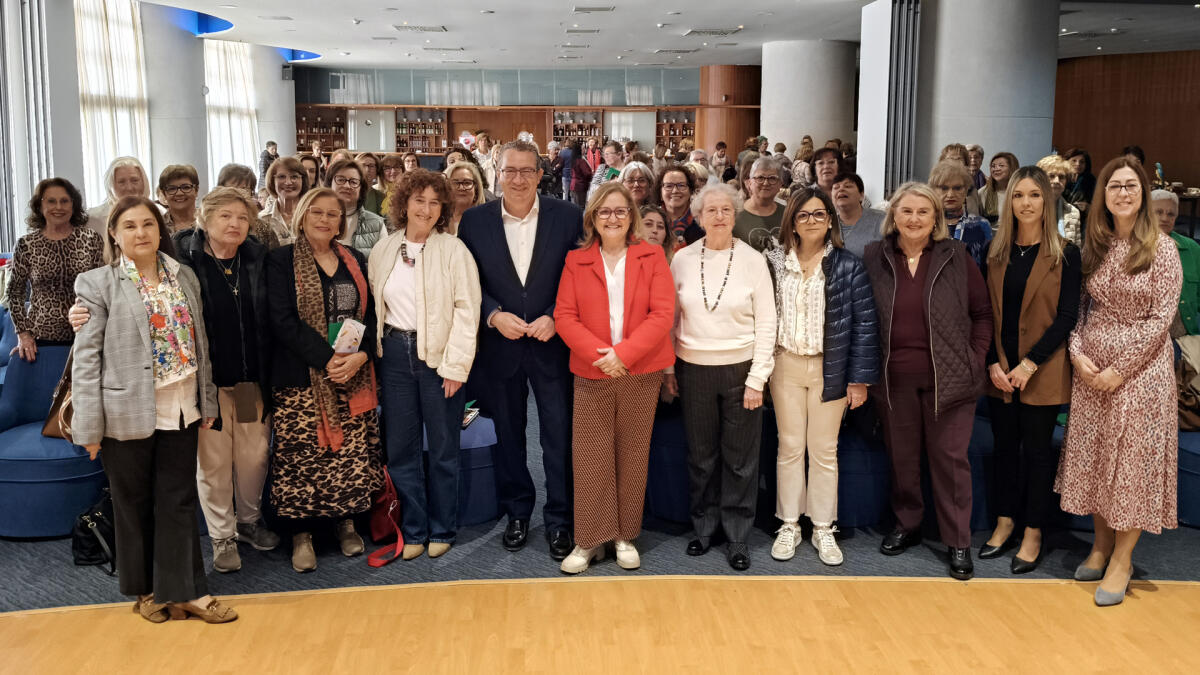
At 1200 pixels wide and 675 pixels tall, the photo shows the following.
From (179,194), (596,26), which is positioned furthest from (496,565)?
(596,26)

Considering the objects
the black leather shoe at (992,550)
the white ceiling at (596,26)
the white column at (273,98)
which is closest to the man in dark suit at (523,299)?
the black leather shoe at (992,550)

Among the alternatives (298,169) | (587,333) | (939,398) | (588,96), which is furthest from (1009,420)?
(588,96)

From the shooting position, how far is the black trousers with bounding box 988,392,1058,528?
Answer: 4.16 meters

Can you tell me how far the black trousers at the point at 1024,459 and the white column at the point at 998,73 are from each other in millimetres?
7632

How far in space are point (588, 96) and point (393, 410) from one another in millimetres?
24886

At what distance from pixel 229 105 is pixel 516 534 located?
19.5 m

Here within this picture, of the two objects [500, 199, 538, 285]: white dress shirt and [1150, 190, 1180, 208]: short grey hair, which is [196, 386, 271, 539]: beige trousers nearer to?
[500, 199, 538, 285]: white dress shirt

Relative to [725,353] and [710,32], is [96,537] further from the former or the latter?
[710,32]

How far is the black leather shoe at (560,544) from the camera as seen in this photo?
14.1ft

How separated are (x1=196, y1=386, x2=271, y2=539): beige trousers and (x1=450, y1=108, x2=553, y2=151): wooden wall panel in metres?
24.5

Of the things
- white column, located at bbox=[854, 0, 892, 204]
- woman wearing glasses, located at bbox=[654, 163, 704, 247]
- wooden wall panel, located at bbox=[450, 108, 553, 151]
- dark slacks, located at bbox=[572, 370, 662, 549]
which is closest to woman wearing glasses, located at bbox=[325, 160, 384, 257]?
woman wearing glasses, located at bbox=[654, 163, 704, 247]

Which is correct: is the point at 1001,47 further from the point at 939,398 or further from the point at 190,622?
the point at 190,622

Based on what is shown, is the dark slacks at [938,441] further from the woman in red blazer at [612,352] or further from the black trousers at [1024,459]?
the woman in red blazer at [612,352]

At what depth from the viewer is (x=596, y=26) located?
1698 cm
